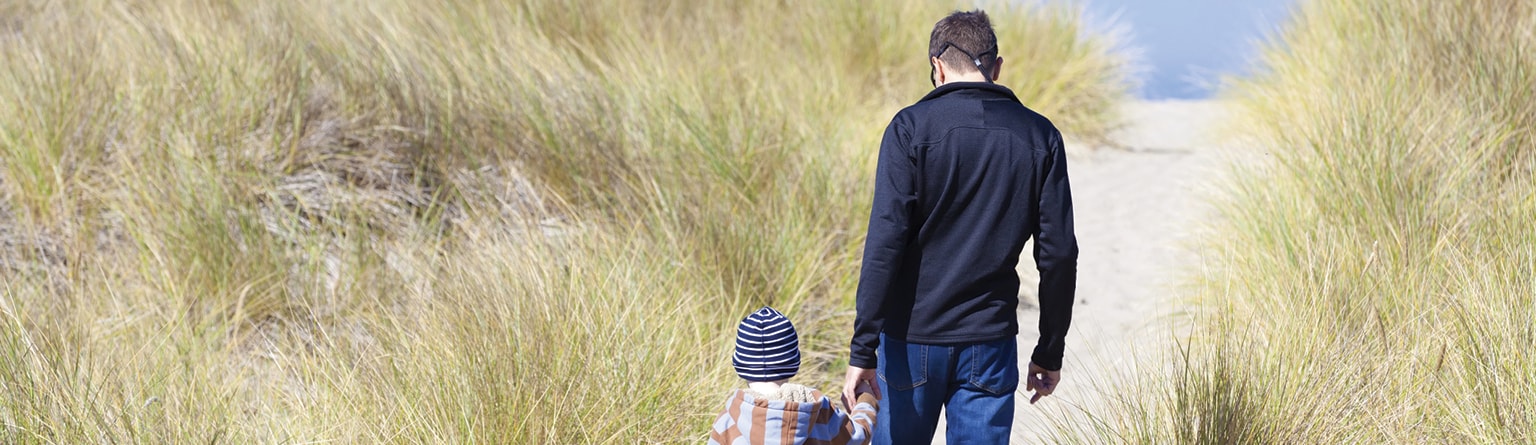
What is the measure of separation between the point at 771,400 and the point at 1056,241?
0.70 meters

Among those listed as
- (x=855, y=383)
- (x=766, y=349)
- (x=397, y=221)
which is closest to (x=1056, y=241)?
(x=855, y=383)

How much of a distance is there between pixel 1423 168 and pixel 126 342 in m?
4.83

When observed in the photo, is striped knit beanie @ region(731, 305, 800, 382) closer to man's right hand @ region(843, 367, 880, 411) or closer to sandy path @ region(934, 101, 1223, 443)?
man's right hand @ region(843, 367, 880, 411)

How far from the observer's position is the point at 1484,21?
18.6ft

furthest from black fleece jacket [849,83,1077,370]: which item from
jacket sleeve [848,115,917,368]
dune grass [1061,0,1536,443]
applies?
dune grass [1061,0,1536,443]

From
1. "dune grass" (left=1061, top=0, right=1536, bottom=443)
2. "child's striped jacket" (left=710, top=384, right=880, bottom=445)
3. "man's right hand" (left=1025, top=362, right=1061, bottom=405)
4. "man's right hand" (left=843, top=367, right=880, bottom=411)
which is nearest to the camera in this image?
"child's striped jacket" (left=710, top=384, right=880, bottom=445)

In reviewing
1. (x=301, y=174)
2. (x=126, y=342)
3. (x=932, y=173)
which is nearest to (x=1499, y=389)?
(x=932, y=173)

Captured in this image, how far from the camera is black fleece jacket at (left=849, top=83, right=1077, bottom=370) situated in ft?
8.00

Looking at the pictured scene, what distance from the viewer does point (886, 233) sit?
2.43 meters

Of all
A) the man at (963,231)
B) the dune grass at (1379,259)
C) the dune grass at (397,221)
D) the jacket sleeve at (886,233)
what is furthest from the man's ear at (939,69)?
the dune grass at (397,221)

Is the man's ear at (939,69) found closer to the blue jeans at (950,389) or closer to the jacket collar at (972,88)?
the jacket collar at (972,88)

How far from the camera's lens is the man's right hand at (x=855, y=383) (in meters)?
2.54

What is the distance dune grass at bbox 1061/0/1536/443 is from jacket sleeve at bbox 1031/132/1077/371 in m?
0.56

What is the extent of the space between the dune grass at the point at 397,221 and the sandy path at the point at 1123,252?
2.97 feet
